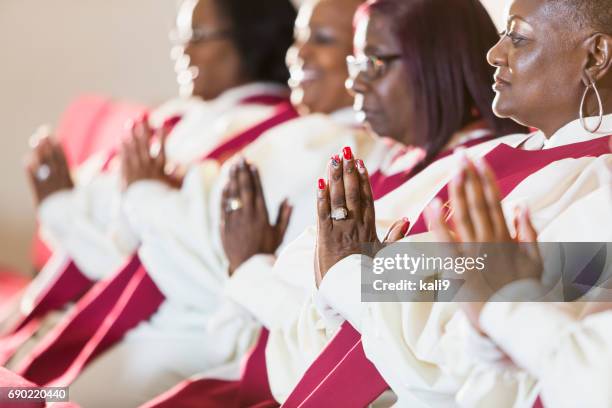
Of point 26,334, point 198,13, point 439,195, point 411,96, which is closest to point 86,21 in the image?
point 198,13

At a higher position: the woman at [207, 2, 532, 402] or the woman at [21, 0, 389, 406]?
the woman at [207, 2, 532, 402]

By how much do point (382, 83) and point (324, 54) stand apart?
43 cm

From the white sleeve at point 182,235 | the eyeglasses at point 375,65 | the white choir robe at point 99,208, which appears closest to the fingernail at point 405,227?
the eyeglasses at point 375,65

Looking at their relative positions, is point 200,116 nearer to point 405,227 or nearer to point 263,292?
point 263,292

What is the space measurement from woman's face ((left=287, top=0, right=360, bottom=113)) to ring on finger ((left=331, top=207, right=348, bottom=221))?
35.4 inches

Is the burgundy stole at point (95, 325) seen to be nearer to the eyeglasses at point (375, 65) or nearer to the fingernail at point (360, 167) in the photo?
the eyeglasses at point (375, 65)

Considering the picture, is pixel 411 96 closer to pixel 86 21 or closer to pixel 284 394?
pixel 284 394

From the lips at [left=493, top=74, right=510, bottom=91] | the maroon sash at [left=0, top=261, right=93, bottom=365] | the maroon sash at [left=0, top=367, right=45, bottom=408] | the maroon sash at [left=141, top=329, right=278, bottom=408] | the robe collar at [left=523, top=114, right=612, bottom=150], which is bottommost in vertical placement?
the maroon sash at [left=0, top=261, right=93, bottom=365]

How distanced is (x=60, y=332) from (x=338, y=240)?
3.44 ft

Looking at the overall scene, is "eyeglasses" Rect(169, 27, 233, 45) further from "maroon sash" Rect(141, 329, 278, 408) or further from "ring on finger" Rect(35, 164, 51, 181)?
"maroon sash" Rect(141, 329, 278, 408)

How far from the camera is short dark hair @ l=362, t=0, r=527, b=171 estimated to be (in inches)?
64.1

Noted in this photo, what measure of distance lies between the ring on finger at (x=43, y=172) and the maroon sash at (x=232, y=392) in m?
0.96

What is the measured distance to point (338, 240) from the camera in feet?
4.06

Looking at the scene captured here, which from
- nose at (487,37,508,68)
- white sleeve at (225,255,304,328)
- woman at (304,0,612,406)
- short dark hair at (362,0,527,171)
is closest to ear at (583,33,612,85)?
woman at (304,0,612,406)
